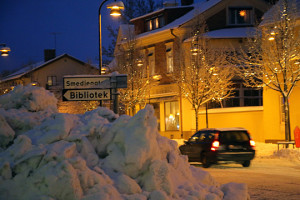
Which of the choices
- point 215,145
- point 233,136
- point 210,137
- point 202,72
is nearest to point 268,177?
A: point 215,145

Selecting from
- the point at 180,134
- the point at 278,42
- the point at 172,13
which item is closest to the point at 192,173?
the point at 278,42

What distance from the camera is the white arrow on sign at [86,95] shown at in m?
11.8

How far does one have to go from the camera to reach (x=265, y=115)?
28875 mm

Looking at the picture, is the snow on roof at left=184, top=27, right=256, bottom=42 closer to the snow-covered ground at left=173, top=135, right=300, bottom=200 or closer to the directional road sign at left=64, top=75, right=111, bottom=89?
the snow-covered ground at left=173, top=135, right=300, bottom=200

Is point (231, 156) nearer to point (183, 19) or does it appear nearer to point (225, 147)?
point (225, 147)

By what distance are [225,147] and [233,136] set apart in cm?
68

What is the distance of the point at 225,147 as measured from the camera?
1736cm

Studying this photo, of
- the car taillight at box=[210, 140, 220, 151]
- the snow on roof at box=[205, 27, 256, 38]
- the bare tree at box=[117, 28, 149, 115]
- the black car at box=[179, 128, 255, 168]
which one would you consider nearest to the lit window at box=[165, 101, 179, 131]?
the bare tree at box=[117, 28, 149, 115]

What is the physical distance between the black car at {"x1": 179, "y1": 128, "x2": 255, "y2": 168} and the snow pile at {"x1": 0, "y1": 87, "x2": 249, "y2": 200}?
10032 mm

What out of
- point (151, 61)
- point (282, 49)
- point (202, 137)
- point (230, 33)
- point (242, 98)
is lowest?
point (202, 137)

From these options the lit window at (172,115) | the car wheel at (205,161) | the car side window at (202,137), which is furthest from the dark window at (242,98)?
the car wheel at (205,161)

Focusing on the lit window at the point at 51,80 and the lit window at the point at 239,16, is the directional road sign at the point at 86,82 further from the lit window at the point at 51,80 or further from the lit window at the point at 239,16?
the lit window at the point at 51,80

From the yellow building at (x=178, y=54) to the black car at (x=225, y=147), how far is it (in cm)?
1316

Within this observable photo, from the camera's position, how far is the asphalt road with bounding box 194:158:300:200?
1049 cm
